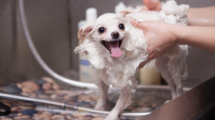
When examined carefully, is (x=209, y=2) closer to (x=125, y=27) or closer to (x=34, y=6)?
(x=125, y=27)

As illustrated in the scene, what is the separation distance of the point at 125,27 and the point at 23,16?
0.64 meters

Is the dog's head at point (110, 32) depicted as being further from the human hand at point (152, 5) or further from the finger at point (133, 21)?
the human hand at point (152, 5)

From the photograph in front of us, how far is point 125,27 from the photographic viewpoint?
520 millimetres

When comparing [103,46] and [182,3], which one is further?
[182,3]

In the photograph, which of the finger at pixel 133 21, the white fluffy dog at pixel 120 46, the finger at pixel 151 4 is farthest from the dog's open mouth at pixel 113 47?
the finger at pixel 151 4

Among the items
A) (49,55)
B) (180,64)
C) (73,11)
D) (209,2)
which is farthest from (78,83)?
(209,2)

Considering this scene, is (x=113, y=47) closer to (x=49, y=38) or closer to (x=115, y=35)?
(x=115, y=35)

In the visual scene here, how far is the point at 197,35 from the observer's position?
1.77 ft

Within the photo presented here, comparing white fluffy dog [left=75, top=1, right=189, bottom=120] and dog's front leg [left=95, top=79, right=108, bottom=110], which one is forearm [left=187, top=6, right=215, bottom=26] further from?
dog's front leg [left=95, top=79, right=108, bottom=110]

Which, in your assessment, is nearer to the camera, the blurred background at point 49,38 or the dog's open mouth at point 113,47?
the dog's open mouth at point 113,47

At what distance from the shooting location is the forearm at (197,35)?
1.74ft

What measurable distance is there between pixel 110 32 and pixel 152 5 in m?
0.26

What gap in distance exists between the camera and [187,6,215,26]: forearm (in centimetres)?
65

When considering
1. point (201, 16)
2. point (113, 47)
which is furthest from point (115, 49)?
point (201, 16)
